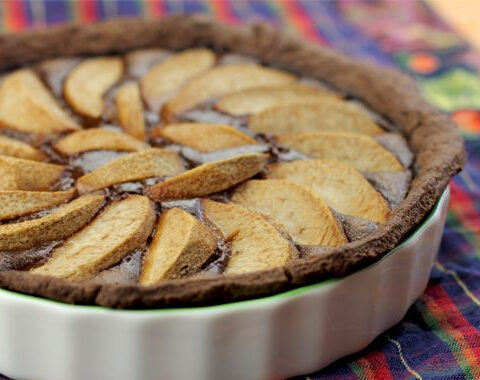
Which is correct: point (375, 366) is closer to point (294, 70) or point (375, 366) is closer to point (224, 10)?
point (294, 70)

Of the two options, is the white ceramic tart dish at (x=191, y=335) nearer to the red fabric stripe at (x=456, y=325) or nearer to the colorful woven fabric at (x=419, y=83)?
the colorful woven fabric at (x=419, y=83)

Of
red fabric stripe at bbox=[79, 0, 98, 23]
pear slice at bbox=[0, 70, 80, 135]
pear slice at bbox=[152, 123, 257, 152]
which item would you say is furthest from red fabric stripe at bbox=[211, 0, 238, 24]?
pear slice at bbox=[152, 123, 257, 152]

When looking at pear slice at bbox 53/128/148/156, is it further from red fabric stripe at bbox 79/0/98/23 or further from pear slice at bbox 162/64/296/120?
red fabric stripe at bbox 79/0/98/23

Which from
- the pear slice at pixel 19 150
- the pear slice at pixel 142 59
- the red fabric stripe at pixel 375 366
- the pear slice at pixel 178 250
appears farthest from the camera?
the pear slice at pixel 142 59

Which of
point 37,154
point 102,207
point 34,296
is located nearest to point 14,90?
point 37,154

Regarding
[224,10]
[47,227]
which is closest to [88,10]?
[224,10]

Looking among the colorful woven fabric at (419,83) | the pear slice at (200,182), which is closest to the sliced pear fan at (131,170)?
the pear slice at (200,182)

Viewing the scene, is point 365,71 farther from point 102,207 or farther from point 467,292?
point 102,207

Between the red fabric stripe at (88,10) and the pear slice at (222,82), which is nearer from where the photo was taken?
the pear slice at (222,82)
